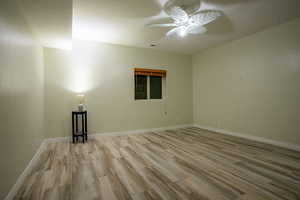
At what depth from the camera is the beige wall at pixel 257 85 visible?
2.94 metres

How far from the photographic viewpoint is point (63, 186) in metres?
1.72

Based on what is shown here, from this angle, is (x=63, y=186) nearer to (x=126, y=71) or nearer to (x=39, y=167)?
(x=39, y=167)

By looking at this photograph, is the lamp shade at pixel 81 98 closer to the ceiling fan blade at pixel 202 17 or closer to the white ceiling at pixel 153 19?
the white ceiling at pixel 153 19

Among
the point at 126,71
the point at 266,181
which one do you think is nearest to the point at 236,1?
the point at 266,181

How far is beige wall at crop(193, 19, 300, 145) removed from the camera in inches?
116

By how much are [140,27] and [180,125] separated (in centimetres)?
347

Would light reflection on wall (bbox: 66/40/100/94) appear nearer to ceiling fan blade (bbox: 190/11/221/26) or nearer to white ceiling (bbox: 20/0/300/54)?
white ceiling (bbox: 20/0/300/54)

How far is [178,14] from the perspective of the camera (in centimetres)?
231

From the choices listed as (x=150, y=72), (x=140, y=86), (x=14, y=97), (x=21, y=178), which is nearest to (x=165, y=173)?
(x=21, y=178)

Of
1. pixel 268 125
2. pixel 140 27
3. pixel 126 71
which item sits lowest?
pixel 268 125

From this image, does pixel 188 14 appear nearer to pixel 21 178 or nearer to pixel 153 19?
pixel 153 19

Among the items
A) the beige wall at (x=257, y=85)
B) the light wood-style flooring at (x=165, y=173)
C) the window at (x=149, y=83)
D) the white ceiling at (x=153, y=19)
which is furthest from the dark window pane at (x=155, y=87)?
the light wood-style flooring at (x=165, y=173)

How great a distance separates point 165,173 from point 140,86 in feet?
9.86

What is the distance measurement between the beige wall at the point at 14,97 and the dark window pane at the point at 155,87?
318cm
